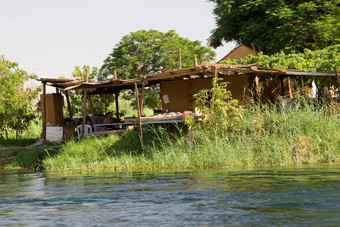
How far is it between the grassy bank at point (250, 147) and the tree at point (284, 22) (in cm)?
889

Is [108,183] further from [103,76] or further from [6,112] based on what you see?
[103,76]

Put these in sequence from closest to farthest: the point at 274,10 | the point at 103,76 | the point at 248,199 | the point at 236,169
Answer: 1. the point at 248,199
2. the point at 236,169
3. the point at 274,10
4. the point at 103,76

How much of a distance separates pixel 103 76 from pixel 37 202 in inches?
1043

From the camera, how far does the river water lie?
25.4 feet

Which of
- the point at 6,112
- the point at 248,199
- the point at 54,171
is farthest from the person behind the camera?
the point at 6,112

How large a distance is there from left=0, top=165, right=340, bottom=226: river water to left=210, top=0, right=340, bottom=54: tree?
13.5 metres

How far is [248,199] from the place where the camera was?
361 inches

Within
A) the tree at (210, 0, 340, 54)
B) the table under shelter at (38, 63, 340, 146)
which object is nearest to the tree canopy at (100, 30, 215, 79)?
the tree at (210, 0, 340, 54)

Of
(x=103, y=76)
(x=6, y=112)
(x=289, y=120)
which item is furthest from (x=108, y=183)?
(x=103, y=76)

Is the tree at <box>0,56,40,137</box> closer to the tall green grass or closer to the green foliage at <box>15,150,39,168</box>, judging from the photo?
the tall green grass

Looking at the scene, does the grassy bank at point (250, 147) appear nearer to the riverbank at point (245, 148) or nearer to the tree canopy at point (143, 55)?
the riverbank at point (245, 148)

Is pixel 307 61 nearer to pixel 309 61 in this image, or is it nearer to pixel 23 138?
pixel 309 61

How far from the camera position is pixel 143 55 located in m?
36.2

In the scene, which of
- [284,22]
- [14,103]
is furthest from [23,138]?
[284,22]
